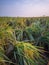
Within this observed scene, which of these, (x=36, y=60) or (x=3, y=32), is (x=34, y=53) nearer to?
(x=36, y=60)

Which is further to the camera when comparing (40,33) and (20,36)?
(40,33)

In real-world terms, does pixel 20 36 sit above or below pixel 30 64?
above

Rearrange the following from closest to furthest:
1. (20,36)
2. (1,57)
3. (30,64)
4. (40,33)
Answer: (1,57), (30,64), (20,36), (40,33)

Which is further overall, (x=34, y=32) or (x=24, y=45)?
(x=34, y=32)

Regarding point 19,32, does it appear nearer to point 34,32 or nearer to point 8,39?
point 34,32

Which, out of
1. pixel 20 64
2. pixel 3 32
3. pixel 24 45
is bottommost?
pixel 20 64

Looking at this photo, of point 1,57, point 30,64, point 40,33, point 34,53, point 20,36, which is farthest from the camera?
point 40,33

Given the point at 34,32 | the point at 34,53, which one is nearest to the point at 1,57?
the point at 34,53

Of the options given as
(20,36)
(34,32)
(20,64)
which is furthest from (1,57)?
(34,32)

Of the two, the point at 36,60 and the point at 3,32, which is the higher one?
the point at 3,32
